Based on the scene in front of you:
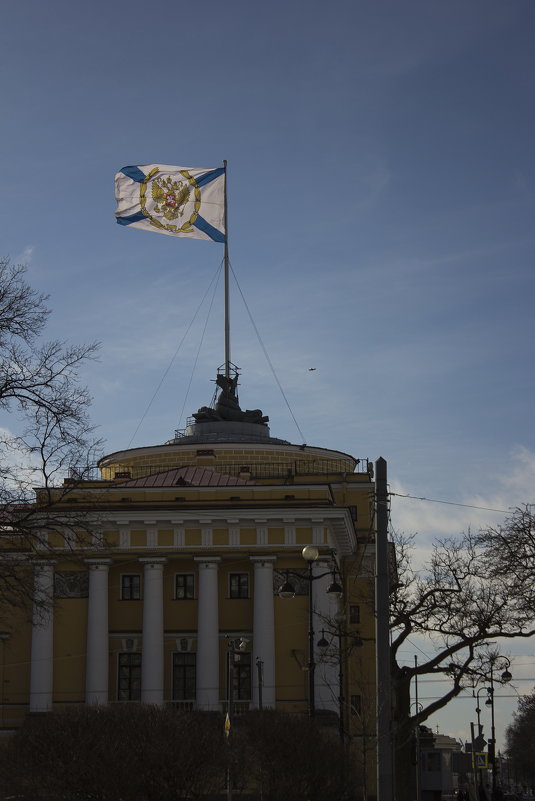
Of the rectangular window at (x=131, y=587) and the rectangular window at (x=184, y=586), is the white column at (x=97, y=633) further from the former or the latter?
the rectangular window at (x=184, y=586)

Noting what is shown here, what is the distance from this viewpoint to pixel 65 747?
32.4 m

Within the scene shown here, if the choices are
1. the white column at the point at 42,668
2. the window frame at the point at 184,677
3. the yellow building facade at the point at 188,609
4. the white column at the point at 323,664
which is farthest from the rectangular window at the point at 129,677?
the white column at the point at 323,664

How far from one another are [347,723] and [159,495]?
14.5m

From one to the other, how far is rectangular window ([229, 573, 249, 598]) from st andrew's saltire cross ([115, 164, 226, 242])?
22405 millimetres

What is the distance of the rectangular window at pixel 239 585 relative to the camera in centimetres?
6197

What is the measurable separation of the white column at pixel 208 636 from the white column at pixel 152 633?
1.90 metres

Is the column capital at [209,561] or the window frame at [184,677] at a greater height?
the column capital at [209,561]

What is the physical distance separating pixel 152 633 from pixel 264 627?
544 cm

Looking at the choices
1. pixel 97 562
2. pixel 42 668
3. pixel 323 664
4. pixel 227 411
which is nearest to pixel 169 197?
pixel 227 411

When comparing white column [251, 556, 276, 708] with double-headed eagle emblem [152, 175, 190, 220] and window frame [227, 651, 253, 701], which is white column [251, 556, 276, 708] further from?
double-headed eagle emblem [152, 175, 190, 220]

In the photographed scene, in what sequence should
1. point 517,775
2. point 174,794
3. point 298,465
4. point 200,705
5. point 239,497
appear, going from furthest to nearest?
point 517,775 < point 298,465 < point 239,497 < point 200,705 < point 174,794

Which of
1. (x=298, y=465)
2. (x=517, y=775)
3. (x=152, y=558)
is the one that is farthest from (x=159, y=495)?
(x=517, y=775)

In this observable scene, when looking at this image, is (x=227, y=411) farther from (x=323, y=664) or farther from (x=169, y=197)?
(x=323, y=664)

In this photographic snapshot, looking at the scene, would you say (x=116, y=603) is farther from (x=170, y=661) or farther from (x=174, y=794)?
(x=174, y=794)
